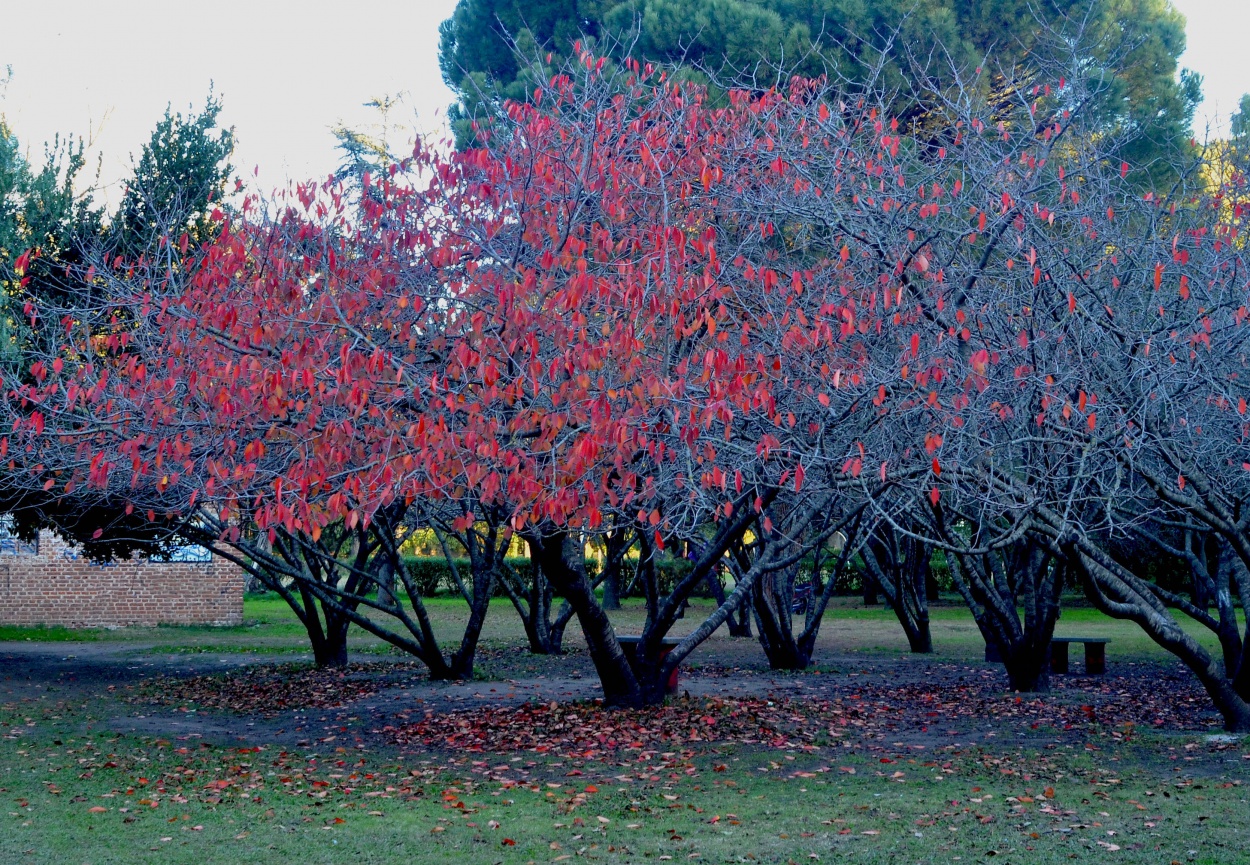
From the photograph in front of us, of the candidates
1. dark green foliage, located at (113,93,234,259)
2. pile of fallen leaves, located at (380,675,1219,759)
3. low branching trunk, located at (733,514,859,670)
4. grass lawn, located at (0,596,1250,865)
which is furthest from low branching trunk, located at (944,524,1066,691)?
dark green foliage, located at (113,93,234,259)

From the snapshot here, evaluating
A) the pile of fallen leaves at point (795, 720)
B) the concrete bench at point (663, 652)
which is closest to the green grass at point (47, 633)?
the concrete bench at point (663, 652)

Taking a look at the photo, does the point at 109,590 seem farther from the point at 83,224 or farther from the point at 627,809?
the point at 627,809

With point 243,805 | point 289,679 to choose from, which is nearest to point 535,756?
point 243,805

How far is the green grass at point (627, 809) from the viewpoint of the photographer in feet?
19.4

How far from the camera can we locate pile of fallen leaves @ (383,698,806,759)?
9453mm

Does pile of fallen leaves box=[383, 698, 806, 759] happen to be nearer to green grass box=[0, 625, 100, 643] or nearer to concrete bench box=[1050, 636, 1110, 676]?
concrete bench box=[1050, 636, 1110, 676]

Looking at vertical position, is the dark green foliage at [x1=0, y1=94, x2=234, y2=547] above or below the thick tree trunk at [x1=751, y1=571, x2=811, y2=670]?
above

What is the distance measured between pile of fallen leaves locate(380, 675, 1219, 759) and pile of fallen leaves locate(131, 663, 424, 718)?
2233 mm

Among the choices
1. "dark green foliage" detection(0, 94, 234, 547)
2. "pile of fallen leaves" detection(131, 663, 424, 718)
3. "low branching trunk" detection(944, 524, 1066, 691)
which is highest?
"dark green foliage" detection(0, 94, 234, 547)

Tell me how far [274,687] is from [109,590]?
12371 mm

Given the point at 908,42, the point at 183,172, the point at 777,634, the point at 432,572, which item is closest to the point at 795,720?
the point at 777,634

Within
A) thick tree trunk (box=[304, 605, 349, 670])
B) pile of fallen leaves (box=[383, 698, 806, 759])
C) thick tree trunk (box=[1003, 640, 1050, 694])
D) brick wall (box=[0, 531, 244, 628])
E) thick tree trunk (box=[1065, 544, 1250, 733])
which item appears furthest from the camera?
brick wall (box=[0, 531, 244, 628])

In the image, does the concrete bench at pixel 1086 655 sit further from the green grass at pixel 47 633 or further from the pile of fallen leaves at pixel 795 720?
the green grass at pixel 47 633

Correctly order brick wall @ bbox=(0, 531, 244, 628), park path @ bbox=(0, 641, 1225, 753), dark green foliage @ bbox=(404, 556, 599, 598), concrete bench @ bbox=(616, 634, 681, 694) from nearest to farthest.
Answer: park path @ bbox=(0, 641, 1225, 753) → concrete bench @ bbox=(616, 634, 681, 694) → brick wall @ bbox=(0, 531, 244, 628) → dark green foliage @ bbox=(404, 556, 599, 598)
